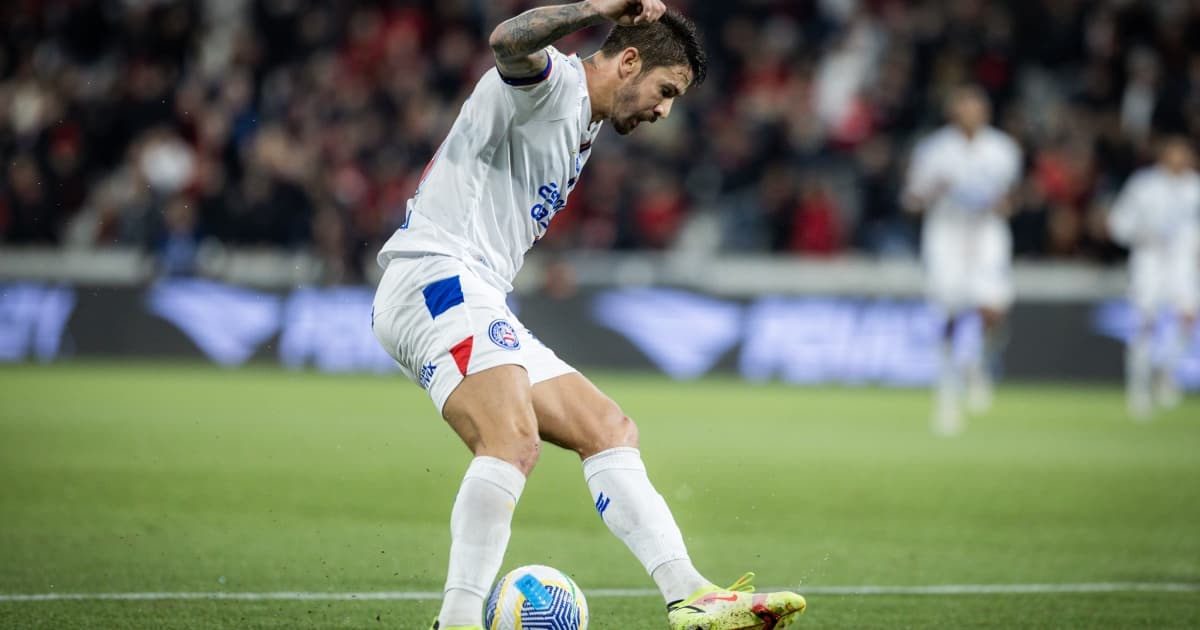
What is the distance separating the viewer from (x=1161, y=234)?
16.0m

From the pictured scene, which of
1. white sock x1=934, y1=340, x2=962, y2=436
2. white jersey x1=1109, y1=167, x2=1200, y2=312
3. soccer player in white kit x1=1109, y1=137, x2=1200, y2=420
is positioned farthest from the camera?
white jersey x1=1109, y1=167, x2=1200, y2=312

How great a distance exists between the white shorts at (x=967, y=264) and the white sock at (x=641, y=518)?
932 cm

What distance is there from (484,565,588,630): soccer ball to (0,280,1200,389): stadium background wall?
12710mm

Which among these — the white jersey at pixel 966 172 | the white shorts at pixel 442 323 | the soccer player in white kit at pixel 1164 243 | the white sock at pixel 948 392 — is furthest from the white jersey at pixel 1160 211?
the white shorts at pixel 442 323

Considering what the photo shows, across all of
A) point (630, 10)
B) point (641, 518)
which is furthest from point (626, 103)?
point (641, 518)

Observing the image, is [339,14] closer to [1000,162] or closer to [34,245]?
[34,245]

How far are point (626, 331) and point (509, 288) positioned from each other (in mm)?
12833

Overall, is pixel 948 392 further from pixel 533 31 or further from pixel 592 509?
pixel 533 31

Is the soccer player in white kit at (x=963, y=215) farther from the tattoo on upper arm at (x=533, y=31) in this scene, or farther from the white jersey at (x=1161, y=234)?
the tattoo on upper arm at (x=533, y=31)

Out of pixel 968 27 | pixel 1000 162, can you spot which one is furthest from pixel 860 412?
pixel 968 27

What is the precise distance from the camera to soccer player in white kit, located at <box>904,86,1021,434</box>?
1331cm

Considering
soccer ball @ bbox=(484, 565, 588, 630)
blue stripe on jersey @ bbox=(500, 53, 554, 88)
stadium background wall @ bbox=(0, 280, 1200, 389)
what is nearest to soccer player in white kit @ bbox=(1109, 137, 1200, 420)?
stadium background wall @ bbox=(0, 280, 1200, 389)

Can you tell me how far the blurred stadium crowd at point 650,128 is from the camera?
1848 centimetres

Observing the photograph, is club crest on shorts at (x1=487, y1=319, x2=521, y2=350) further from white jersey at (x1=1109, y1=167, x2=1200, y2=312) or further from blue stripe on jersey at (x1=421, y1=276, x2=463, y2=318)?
white jersey at (x1=1109, y1=167, x2=1200, y2=312)
